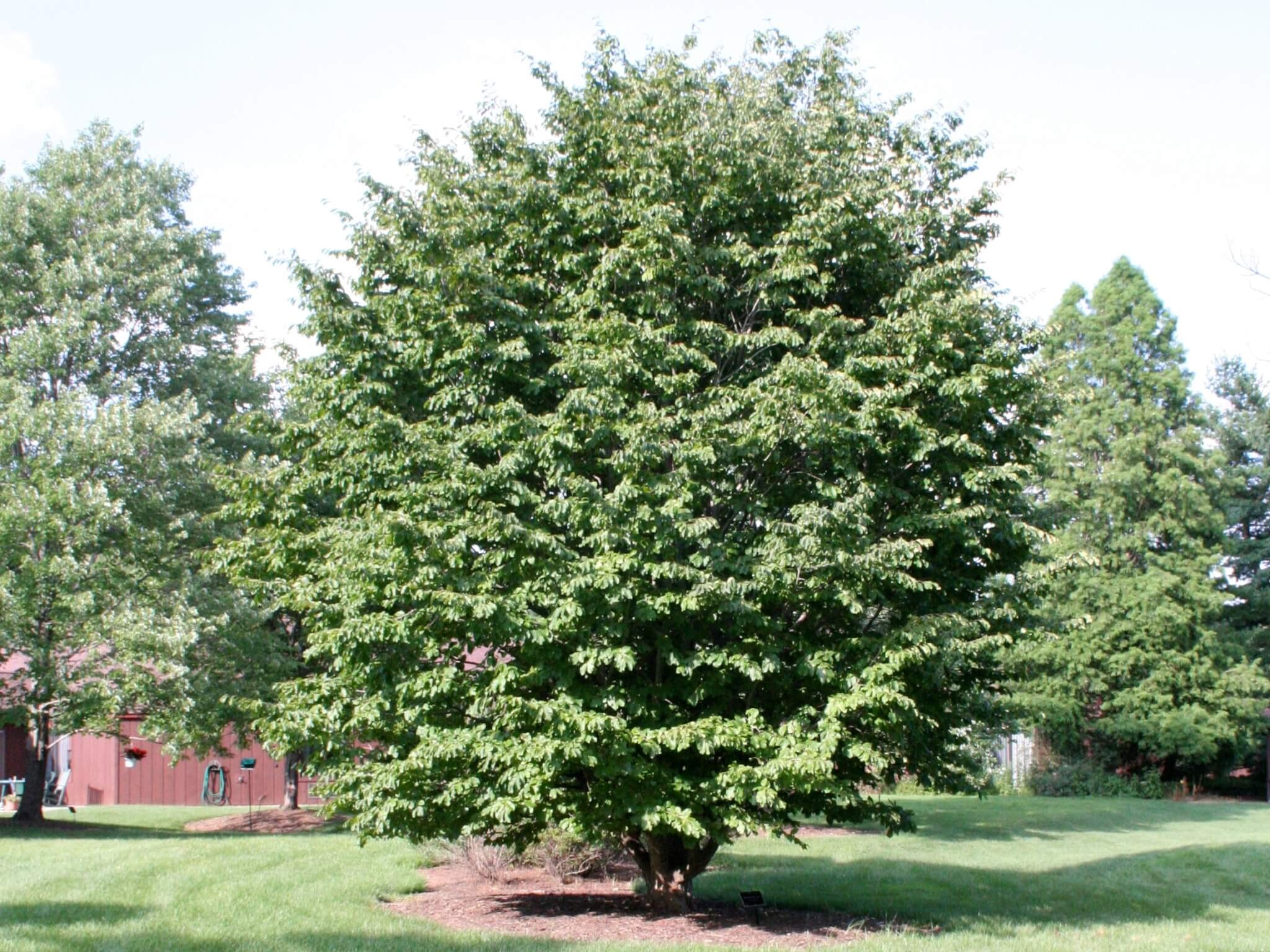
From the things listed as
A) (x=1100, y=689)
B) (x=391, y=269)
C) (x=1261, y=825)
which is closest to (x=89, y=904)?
(x=391, y=269)

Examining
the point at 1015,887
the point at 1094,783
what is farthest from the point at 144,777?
the point at 1094,783

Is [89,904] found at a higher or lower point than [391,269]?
lower

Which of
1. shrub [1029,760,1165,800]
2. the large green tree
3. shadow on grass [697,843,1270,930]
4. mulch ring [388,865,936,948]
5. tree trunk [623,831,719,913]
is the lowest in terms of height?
shrub [1029,760,1165,800]

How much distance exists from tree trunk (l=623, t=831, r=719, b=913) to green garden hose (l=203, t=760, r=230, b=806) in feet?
68.8

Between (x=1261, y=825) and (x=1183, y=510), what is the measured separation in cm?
1118

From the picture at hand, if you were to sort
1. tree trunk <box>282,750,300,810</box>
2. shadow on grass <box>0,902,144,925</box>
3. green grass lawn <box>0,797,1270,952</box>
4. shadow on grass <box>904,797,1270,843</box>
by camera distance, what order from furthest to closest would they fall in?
tree trunk <box>282,750,300,810</box>
shadow on grass <box>904,797,1270,843</box>
green grass lawn <box>0,797,1270,952</box>
shadow on grass <box>0,902,144,925</box>

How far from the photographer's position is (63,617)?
19453 millimetres

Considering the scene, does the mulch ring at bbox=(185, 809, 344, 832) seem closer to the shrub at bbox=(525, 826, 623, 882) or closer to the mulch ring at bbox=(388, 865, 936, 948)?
the shrub at bbox=(525, 826, 623, 882)

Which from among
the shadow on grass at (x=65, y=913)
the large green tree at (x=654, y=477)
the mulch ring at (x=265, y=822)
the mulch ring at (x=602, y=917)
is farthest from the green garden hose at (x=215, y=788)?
the shadow on grass at (x=65, y=913)

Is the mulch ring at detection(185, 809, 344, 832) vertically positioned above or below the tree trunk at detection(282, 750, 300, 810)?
below

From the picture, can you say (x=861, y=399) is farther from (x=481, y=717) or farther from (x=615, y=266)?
(x=481, y=717)

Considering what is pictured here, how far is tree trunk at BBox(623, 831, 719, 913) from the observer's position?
11602 mm

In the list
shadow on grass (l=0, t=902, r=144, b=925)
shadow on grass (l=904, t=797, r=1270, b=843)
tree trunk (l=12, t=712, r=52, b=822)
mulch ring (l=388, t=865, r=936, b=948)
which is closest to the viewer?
shadow on grass (l=0, t=902, r=144, b=925)

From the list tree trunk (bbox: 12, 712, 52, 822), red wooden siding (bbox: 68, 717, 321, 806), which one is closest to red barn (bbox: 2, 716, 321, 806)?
red wooden siding (bbox: 68, 717, 321, 806)
